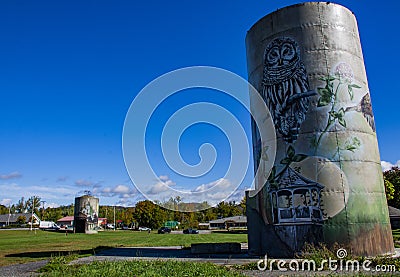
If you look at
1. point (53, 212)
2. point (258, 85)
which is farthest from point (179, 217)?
point (258, 85)

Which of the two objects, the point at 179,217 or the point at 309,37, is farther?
the point at 179,217

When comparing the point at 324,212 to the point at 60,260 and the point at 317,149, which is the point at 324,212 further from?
the point at 60,260

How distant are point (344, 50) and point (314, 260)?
38.4ft

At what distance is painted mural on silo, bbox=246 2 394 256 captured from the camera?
17844 millimetres

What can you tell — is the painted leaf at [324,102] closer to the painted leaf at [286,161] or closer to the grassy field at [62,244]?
the painted leaf at [286,161]

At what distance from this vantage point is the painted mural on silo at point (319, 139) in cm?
1784

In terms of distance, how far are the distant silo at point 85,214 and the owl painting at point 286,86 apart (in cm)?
6162

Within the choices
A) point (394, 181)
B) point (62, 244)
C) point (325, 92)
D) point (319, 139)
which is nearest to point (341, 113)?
point (325, 92)

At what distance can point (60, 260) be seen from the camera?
1734cm

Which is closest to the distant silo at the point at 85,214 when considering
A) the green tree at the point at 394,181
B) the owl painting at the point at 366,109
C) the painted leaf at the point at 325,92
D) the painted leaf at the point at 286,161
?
the green tree at the point at 394,181

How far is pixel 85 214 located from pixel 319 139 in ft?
218

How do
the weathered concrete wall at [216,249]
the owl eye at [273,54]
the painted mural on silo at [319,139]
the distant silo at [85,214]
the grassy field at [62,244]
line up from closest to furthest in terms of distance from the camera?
the painted mural on silo at [319,139], the owl eye at [273,54], the weathered concrete wall at [216,249], the grassy field at [62,244], the distant silo at [85,214]

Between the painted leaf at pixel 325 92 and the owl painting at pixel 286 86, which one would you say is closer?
the painted leaf at pixel 325 92

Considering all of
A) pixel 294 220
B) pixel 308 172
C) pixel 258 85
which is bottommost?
pixel 294 220
